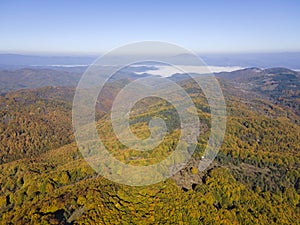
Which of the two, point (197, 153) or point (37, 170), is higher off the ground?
point (197, 153)

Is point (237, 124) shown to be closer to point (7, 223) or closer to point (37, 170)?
point (37, 170)

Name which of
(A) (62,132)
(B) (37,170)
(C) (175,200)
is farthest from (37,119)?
(C) (175,200)

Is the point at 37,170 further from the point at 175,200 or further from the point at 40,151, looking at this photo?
the point at 175,200

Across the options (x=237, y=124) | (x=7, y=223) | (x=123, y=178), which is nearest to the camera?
(x=7, y=223)

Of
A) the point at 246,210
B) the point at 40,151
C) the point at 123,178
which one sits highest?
the point at 123,178

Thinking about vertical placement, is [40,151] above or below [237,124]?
below

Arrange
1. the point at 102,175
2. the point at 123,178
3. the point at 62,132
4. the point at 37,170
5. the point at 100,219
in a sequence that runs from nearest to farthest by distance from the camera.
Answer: the point at 100,219 → the point at 123,178 → the point at 102,175 → the point at 37,170 → the point at 62,132

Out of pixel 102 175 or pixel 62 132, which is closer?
pixel 102 175

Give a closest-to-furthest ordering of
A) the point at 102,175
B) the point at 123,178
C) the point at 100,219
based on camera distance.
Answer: the point at 100,219 < the point at 123,178 < the point at 102,175

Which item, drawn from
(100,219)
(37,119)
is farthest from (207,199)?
(37,119)
